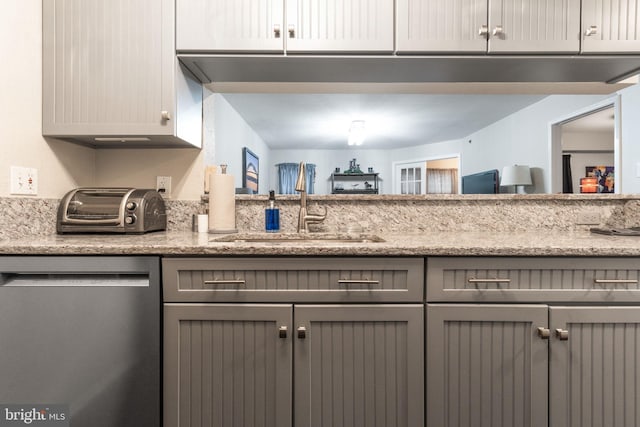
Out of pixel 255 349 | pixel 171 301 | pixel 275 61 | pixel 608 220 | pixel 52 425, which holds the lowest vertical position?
pixel 52 425

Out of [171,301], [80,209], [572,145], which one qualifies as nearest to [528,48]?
[171,301]

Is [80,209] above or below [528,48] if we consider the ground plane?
below

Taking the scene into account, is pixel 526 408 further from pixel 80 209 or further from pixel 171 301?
pixel 80 209

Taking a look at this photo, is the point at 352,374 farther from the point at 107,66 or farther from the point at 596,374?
the point at 107,66

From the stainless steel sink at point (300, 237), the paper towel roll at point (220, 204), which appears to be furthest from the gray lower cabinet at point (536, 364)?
the paper towel roll at point (220, 204)

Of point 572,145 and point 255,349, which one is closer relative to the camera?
point 255,349

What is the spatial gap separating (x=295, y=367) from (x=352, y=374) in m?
0.19

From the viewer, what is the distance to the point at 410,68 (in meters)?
1.48

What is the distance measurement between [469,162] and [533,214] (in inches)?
151

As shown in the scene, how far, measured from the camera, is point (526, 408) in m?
1.06

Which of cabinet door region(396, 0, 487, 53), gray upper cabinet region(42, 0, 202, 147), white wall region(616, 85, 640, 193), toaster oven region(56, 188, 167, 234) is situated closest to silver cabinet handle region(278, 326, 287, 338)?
toaster oven region(56, 188, 167, 234)

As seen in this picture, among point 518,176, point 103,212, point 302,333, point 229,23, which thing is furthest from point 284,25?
point 518,176

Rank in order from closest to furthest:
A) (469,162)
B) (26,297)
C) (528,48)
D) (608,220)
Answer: (26,297)
(528,48)
(608,220)
(469,162)

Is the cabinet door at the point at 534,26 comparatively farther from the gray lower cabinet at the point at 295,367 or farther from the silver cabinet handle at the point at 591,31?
the gray lower cabinet at the point at 295,367
